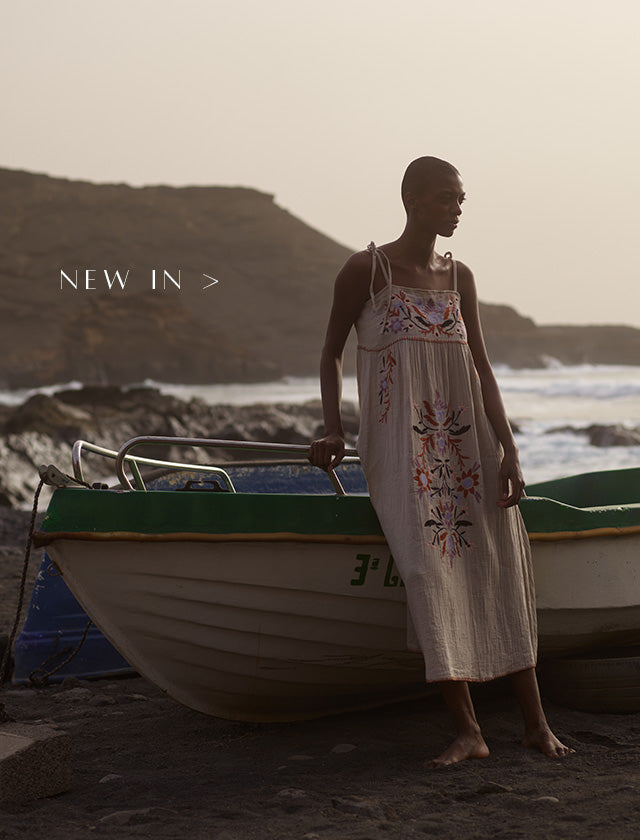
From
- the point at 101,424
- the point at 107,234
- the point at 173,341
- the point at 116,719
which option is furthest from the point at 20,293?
the point at 116,719

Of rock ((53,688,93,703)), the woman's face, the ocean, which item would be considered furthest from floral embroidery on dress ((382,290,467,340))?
the ocean

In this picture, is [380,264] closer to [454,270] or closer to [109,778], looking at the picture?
[454,270]

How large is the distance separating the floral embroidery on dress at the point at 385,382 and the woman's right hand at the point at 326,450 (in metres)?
0.19

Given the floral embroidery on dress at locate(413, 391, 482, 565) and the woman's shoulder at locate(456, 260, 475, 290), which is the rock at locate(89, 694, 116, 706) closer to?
the floral embroidery on dress at locate(413, 391, 482, 565)

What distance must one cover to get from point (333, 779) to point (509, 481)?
1.23 meters

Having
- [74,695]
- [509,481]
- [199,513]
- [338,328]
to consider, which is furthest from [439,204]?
[74,695]

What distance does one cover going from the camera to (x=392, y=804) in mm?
3186

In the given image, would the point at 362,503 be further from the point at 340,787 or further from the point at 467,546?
the point at 340,787

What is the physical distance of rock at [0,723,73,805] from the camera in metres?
3.32

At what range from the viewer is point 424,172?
360 cm

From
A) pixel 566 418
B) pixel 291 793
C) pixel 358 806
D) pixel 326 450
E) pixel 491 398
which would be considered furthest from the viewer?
pixel 566 418

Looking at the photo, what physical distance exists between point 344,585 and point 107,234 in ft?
337

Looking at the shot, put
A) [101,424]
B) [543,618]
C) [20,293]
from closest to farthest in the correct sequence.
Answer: [543,618]
[101,424]
[20,293]

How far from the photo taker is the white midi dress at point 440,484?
351cm
